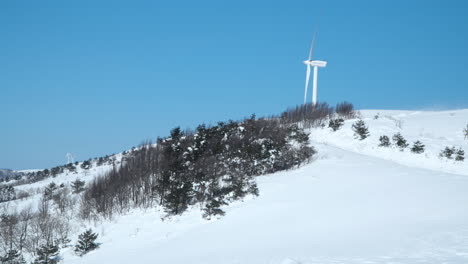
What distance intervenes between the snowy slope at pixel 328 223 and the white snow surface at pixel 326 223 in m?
0.04

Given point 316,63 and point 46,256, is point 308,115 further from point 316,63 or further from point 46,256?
point 46,256

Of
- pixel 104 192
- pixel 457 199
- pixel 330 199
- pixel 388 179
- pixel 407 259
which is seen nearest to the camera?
pixel 407 259

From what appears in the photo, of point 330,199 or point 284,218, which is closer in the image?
point 284,218

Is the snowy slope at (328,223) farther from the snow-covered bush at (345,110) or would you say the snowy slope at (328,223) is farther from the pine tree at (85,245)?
the snow-covered bush at (345,110)

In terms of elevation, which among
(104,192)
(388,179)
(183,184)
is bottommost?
(104,192)

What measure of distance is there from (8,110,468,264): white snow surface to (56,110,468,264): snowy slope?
0.04 m

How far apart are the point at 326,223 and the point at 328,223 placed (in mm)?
97

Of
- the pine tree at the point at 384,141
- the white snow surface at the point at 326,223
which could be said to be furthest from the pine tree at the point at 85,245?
the pine tree at the point at 384,141

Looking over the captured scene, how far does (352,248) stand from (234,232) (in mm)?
7588

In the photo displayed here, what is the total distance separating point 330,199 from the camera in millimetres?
19766

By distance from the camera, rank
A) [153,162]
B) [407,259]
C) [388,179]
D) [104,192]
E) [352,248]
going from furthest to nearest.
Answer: [153,162]
[104,192]
[388,179]
[352,248]
[407,259]

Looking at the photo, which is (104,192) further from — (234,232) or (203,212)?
(234,232)

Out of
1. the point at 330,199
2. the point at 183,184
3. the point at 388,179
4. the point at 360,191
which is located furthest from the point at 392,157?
the point at 183,184

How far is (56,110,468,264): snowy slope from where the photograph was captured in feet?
35.4
